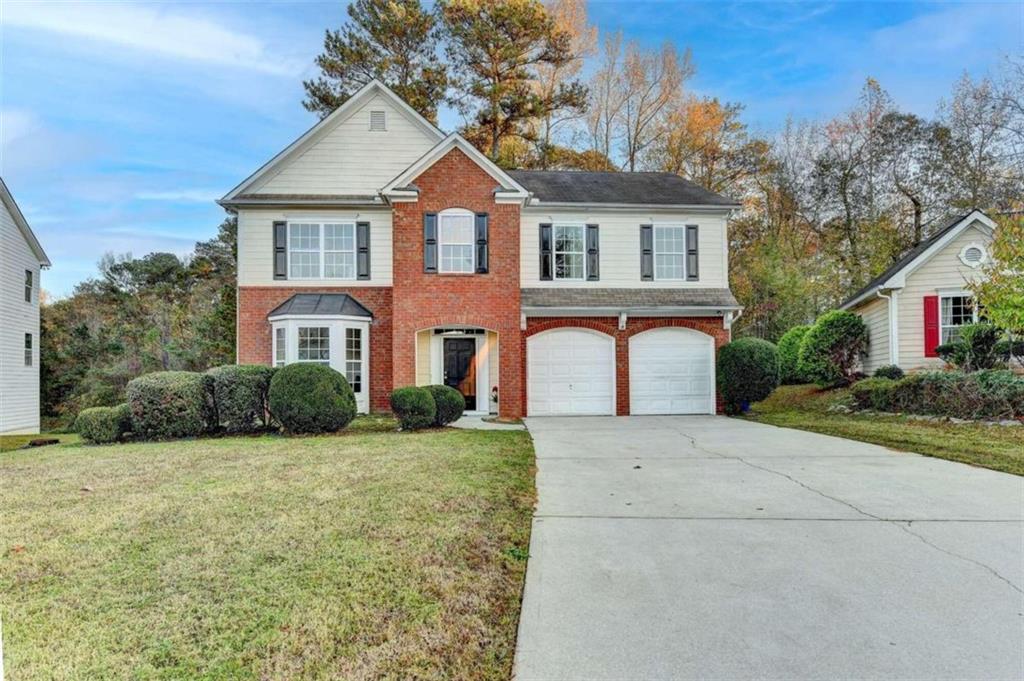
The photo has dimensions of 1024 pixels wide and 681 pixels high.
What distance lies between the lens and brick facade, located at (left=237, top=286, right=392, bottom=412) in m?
14.9

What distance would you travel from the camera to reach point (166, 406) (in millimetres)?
10172

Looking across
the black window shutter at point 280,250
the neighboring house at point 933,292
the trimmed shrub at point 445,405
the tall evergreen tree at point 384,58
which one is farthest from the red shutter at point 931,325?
the tall evergreen tree at point 384,58

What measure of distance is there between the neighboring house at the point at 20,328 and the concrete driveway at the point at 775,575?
20.9m

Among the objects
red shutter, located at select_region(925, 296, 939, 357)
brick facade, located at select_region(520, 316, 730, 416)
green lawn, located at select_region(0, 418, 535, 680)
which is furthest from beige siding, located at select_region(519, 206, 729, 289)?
green lawn, located at select_region(0, 418, 535, 680)

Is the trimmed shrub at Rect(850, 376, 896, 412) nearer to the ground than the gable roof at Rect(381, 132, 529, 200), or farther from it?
nearer to the ground

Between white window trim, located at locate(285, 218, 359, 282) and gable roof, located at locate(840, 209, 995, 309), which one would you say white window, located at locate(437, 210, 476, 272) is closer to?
white window trim, located at locate(285, 218, 359, 282)

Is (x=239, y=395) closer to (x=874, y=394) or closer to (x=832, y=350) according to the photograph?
(x=874, y=394)

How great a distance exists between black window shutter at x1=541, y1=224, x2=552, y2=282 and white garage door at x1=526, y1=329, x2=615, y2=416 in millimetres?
1606

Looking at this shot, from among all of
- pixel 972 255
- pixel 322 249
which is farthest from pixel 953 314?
pixel 322 249

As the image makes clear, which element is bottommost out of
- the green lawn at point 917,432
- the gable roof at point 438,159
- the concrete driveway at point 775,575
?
the green lawn at point 917,432

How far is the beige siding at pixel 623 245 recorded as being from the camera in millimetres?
15484

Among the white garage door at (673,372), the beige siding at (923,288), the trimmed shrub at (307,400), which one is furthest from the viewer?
the beige siding at (923,288)

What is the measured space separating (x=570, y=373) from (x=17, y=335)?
20.0 meters

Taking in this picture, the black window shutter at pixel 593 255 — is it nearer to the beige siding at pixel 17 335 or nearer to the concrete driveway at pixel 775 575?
the concrete driveway at pixel 775 575
